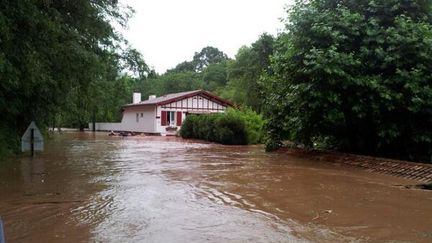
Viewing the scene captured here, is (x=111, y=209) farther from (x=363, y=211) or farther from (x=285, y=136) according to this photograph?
(x=285, y=136)

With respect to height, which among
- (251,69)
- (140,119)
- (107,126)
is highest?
(251,69)

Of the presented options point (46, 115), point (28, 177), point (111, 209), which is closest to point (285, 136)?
point (46, 115)

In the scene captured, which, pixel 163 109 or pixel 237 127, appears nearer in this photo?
pixel 237 127

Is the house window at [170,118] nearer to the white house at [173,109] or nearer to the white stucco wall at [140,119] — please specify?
the white house at [173,109]

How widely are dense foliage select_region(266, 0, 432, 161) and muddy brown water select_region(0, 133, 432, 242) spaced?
249 centimetres

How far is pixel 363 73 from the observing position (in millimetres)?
14297

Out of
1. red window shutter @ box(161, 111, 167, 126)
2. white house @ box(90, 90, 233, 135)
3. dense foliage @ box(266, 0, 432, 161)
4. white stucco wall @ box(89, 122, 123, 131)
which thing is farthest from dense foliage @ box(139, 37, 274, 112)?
white stucco wall @ box(89, 122, 123, 131)

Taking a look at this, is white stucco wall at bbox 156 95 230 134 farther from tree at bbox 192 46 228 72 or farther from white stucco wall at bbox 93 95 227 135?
tree at bbox 192 46 228 72

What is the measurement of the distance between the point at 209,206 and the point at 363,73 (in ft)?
28.6

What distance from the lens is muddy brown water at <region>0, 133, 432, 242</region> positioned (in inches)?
234

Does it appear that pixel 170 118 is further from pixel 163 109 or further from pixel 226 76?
pixel 226 76

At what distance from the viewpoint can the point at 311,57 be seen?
46.1 feet

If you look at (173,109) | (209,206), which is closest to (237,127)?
(173,109)

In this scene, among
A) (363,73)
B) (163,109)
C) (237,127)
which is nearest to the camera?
(363,73)
